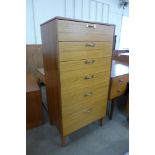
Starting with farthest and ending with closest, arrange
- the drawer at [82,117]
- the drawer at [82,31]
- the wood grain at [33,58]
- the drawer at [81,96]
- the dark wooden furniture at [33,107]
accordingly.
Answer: the wood grain at [33,58], the dark wooden furniture at [33,107], the drawer at [82,117], the drawer at [81,96], the drawer at [82,31]

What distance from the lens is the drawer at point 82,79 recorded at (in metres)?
1.14

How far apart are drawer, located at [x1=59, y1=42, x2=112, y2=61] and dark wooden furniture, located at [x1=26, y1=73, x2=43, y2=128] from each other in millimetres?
735

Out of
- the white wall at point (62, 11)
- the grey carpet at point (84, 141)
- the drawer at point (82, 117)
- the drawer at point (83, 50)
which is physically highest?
the white wall at point (62, 11)

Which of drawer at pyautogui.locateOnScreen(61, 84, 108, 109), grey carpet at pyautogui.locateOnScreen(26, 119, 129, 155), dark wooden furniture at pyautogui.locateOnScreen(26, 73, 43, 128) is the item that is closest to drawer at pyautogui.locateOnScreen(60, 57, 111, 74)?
drawer at pyautogui.locateOnScreen(61, 84, 108, 109)

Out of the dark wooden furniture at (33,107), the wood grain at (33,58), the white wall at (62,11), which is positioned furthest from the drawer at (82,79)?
the white wall at (62,11)

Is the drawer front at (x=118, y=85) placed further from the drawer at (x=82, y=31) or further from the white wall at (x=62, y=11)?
the white wall at (x=62, y=11)

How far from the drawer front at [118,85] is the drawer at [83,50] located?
366 mm

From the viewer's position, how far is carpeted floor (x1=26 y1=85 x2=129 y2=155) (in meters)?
1.37

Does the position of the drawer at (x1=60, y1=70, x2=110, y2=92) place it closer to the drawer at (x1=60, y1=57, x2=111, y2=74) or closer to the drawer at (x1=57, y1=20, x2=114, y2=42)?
the drawer at (x1=60, y1=57, x2=111, y2=74)

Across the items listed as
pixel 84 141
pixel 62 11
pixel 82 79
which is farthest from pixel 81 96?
pixel 62 11

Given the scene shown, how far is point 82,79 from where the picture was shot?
4.11 feet
